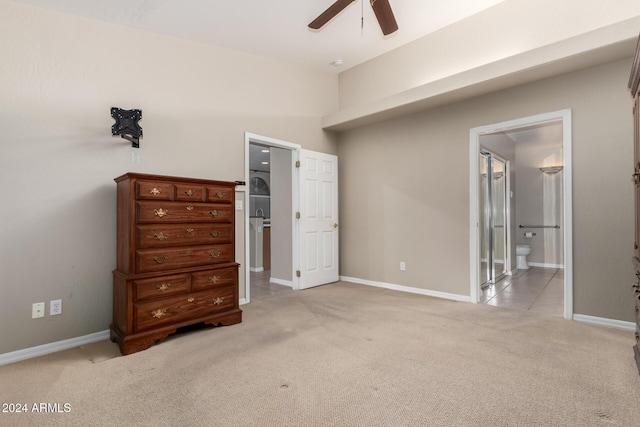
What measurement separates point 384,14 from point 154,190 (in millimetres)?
2311

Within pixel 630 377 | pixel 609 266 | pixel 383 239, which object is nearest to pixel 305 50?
pixel 383 239

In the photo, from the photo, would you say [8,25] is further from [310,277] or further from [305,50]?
[310,277]

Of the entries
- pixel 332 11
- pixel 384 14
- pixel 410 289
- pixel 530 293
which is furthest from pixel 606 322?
pixel 332 11

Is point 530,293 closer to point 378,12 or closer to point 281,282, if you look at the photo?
point 281,282

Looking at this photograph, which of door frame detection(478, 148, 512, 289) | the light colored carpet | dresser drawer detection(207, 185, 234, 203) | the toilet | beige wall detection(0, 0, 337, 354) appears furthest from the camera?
the toilet

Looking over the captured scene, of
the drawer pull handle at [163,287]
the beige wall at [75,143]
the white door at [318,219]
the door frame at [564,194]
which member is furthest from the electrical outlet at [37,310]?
the door frame at [564,194]

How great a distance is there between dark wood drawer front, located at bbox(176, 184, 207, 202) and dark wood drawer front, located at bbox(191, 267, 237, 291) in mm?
692

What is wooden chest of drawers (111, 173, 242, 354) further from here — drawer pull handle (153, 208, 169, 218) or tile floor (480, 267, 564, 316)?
tile floor (480, 267, 564, 316)

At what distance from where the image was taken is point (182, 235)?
2852 mm

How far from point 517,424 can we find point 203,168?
3461 mm

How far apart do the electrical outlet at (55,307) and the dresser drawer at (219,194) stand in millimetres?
1513

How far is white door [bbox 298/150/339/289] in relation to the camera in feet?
15.1

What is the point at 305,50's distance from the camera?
416cm

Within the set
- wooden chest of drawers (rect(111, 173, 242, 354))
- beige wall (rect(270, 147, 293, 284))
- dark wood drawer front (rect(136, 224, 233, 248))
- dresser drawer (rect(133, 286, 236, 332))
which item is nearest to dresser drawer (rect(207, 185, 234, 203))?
wooden chest of drawers (rect(111, 173, 242, 354))
